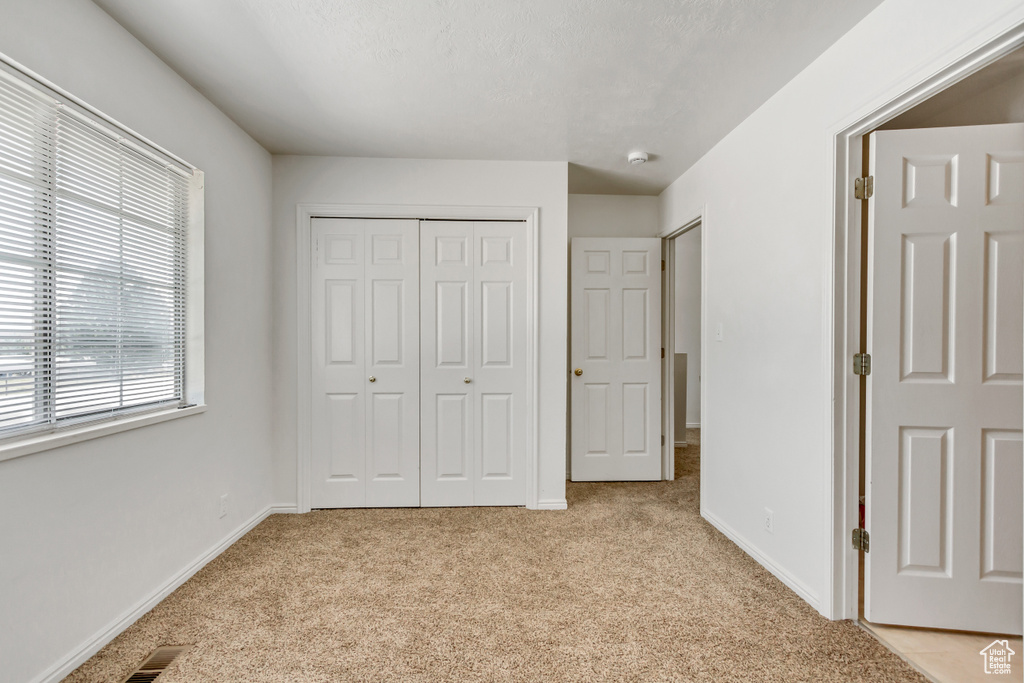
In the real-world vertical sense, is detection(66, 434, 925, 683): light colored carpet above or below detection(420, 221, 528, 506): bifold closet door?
below

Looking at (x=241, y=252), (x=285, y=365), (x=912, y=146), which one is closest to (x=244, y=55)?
(x=241, y=252)

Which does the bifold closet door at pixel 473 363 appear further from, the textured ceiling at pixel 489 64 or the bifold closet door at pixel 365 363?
the textured ceiling at pixel 489 64

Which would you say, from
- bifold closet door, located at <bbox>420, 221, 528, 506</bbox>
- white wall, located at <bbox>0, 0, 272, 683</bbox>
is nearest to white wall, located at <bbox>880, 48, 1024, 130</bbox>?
bifold closet door, located at <bbox>420, 221, 528, 506</bbox>

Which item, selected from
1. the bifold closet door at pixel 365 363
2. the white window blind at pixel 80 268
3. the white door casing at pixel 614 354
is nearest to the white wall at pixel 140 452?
the white window blind at pixel 80 268

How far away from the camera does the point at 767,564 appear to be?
2.39 meters

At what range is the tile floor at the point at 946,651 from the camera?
1.62 m

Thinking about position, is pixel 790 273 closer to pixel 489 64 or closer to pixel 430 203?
pixel 489 64

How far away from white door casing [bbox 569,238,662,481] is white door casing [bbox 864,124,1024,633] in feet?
6.59

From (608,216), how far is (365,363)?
2.35 metres

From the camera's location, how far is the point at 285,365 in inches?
127

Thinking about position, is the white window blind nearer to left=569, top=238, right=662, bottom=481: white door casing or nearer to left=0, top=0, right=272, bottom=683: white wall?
left=0, top=0, right=272, bottom=683: white wall

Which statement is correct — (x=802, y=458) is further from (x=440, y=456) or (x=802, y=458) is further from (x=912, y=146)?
(x=440, y=456)

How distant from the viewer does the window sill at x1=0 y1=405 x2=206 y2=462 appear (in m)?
1.46

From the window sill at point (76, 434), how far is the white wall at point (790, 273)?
287 centimetres
